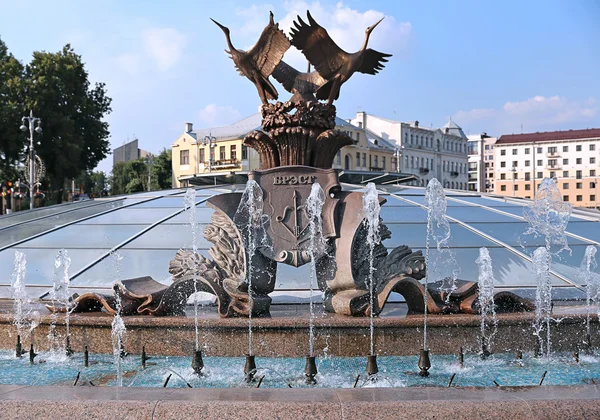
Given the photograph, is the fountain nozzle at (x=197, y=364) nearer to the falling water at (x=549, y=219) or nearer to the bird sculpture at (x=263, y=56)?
the bird sculpture at (x=263, y=56)

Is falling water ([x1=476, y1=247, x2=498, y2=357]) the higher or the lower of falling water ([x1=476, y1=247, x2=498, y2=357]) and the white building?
the lower

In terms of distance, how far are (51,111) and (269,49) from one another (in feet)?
102

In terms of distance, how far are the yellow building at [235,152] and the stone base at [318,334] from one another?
40.6 metres

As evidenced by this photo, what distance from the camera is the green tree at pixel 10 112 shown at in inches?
1353

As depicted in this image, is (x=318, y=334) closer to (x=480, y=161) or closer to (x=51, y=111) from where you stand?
(x=51, y=111)

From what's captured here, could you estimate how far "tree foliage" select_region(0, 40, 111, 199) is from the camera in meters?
35.0

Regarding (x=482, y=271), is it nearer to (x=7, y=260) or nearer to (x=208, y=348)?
(x=208, y=348)

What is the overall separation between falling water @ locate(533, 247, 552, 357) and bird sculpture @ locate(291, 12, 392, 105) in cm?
358

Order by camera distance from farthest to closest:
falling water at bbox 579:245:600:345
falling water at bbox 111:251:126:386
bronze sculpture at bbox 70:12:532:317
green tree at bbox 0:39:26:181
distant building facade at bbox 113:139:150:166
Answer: distant building facade at bbox 113:139:150:166 → green tree at bbox 0:39:26:181 → falling water at bbox 579:245:600:345 → bronze sculpture at bbox 70:12:532:317 → falling water at bbox 111:251:126:386

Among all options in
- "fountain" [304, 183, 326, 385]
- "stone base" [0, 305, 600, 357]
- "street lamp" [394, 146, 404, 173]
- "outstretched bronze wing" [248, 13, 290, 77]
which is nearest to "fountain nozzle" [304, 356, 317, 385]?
"stone base" [0, 305, 600, 357]

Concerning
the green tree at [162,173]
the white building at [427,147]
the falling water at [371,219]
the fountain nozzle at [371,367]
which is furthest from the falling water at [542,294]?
the green tree at [162,173]

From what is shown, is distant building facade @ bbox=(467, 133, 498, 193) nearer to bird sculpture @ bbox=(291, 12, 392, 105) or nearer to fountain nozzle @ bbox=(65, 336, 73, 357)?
bird sculpture @ bbox=(291, 12, 392, 105)

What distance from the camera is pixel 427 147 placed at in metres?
71.6

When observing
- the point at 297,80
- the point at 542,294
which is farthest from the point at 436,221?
the point at 297,80
